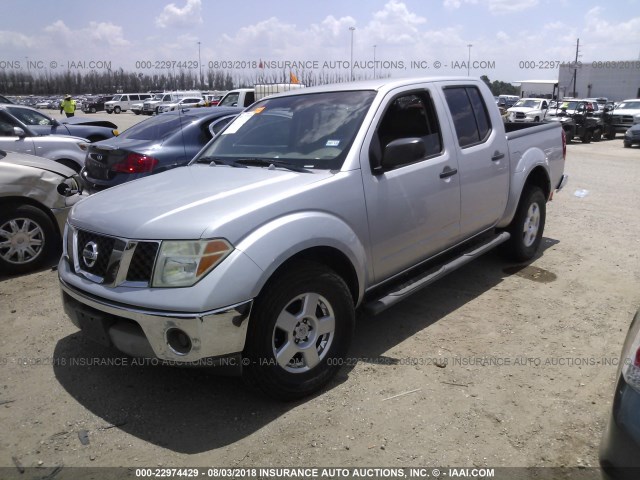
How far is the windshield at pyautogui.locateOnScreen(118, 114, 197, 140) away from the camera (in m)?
6.97

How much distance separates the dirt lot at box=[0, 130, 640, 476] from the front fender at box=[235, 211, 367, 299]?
81 cm

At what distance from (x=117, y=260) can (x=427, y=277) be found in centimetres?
229

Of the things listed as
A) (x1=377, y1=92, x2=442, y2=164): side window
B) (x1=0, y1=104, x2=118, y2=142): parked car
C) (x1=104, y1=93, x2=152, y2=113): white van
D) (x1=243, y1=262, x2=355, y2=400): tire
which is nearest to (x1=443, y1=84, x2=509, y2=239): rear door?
(x1=377, y1=92, x2=442, y2=164): side window

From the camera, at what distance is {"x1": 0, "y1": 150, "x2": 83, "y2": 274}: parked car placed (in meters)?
5.40

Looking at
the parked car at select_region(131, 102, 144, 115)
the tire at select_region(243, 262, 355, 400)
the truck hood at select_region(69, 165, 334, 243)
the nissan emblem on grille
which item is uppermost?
the parked car at select_region(131, 102, 144, 115)

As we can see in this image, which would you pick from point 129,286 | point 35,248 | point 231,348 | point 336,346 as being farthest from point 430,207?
point 35,248

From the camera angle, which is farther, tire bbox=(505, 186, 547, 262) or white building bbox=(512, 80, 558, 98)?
white building bbox=(512, 80, 558, 98)

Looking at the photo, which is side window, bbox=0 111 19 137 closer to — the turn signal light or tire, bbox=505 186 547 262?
the turn signal light

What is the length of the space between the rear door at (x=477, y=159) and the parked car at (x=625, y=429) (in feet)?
8.53

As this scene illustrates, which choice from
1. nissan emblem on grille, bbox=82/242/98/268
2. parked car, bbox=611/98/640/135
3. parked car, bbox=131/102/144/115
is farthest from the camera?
parked car, bbox=131/102/144/115

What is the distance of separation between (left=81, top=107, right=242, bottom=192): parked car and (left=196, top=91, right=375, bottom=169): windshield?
2.36 m

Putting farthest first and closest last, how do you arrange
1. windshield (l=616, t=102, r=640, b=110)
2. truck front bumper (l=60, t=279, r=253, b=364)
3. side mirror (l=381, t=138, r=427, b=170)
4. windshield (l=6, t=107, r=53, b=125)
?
windshield (l=616, t=102, r=640, b=110), windshield (l=6, t=107, r=53, b=125), side mirror (l=381, t=138, r=427, b=170), truck front bumper (l=60, t=279, r=253, b=364)

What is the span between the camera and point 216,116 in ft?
24.2

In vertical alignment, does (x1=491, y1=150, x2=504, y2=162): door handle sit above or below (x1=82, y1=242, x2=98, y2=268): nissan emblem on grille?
above
